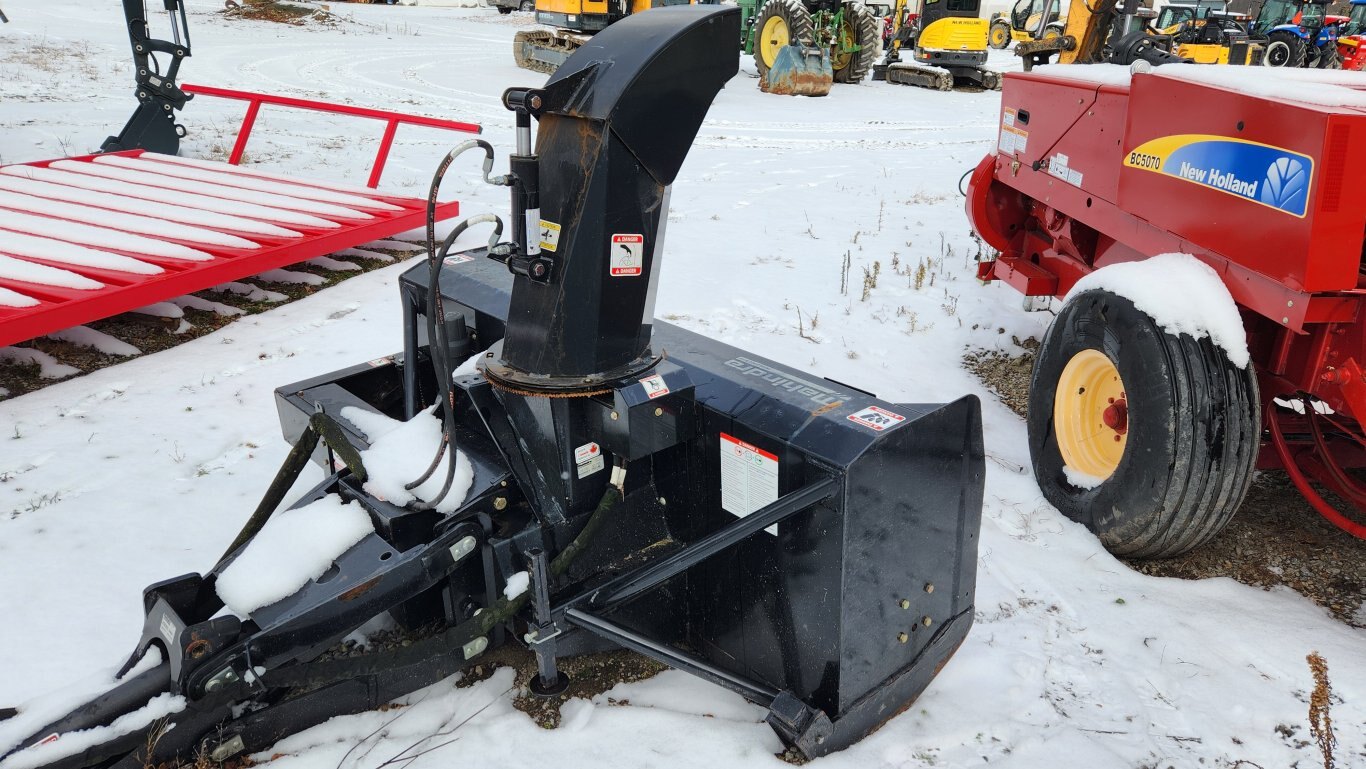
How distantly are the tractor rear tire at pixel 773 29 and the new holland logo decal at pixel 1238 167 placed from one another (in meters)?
13.3

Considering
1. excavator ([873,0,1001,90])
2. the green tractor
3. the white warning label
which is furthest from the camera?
excavator ([873,0,1001,90])

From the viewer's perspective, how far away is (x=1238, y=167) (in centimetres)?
293

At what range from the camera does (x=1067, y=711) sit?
8.65ft

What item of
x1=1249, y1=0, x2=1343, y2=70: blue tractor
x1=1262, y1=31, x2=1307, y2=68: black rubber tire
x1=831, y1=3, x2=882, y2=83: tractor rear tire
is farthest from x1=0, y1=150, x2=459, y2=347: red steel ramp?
x1=1262, y1=31, x2=1307, y2=68: black rubber tire

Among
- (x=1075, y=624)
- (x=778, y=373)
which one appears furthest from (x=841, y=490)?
(x=1075, y=624)

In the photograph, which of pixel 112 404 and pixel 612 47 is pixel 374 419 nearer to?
pixel 612 47

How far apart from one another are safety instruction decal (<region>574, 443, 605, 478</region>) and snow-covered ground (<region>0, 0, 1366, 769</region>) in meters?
0.65

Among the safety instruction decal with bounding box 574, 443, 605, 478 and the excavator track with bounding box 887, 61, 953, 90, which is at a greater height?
the excavator track with bounding box 887, 61, 953, 90

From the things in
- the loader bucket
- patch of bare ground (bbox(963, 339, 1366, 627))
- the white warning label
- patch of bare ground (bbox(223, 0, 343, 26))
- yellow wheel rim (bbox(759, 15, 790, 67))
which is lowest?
patch of bare ground (bbox(963, 339, 1366, 627))

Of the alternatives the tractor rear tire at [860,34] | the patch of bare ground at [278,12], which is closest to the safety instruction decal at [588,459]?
the tractor rear tire at [860,34]

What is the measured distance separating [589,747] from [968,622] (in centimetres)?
112

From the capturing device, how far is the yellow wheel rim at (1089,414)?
3.47m

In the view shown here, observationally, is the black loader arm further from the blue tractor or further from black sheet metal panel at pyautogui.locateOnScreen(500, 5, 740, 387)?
the blue tractor

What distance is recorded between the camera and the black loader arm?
7.95 m
